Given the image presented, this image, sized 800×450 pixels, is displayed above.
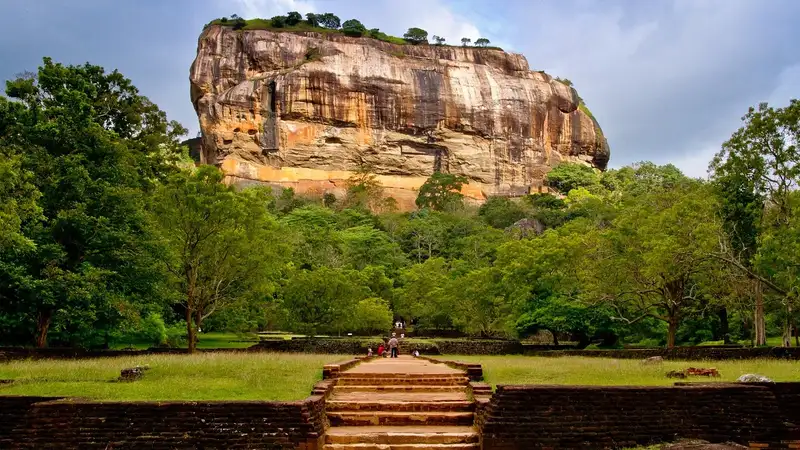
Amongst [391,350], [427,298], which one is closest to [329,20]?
[427,298]

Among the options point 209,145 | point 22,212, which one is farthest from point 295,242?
point 209,145

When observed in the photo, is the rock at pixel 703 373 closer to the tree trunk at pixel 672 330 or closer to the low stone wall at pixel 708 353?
the low stone wall at pixel 708 353

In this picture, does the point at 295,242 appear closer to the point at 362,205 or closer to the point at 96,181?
the point at 96,181

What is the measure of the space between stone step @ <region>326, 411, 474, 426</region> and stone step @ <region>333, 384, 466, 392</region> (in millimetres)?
1697

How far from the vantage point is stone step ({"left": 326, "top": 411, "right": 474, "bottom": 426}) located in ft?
34.1

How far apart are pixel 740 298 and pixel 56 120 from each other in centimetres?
2294

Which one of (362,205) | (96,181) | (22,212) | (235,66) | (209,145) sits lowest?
(22,212)

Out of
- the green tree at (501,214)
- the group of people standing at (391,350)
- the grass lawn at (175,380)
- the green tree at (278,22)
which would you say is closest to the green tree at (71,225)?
the grass lawn at (175,380)

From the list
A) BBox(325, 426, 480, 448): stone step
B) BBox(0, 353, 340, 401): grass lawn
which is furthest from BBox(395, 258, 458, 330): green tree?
BBox(325, 426, 480, 448): stone step

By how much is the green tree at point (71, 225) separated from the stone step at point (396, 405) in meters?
10.8

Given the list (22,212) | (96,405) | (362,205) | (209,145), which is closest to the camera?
(96,405)

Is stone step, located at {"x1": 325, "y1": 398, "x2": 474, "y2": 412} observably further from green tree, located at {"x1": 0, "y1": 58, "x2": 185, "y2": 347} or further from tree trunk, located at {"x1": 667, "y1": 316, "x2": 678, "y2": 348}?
tree trunk, located at {"x1": 667, "y1": 316, "x2": 678, "y2": 348}

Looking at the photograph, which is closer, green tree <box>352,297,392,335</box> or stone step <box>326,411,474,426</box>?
stone step <box>326,411,474,426</box>

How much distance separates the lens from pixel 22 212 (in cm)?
1591
